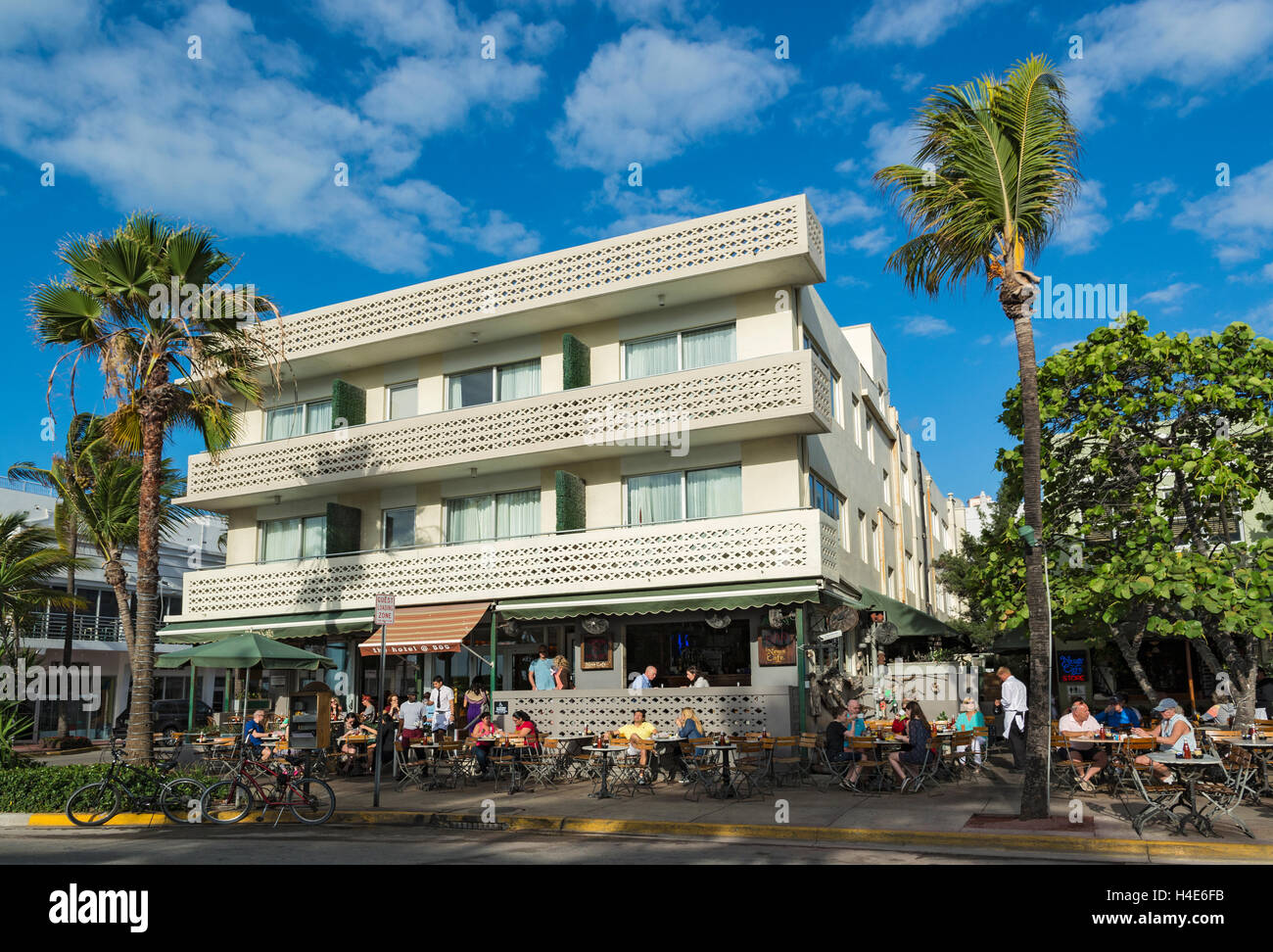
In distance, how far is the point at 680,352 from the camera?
22406mm

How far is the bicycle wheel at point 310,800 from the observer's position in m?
13.5

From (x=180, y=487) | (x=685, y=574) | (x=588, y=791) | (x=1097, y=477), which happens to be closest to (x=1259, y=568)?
(x=1097, y=477)

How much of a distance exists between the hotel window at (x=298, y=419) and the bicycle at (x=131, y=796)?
554 inches

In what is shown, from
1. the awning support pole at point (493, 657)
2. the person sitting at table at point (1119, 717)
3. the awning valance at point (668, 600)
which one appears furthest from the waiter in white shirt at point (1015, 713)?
the awning support pole at point (493, 657)

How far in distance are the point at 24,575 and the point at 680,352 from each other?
75.2 feet

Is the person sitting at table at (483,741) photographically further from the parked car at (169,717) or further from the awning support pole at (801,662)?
the parked car at (169,717)

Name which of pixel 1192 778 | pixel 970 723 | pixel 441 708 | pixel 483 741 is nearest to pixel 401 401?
pixel 441 708

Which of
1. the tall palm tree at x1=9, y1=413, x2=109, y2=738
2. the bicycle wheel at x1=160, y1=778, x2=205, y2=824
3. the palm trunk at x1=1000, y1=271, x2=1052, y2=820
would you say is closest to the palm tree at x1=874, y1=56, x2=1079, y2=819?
the palm trunk at x1=1000, y1=271, x2=1052, y2=820

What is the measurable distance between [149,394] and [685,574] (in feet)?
34.0

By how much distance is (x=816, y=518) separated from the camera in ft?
63.8

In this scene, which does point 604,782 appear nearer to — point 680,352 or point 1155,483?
point 680,352

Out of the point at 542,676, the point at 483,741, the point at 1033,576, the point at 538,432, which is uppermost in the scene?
the point at 538,432

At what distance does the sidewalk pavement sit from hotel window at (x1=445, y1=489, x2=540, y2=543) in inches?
311
